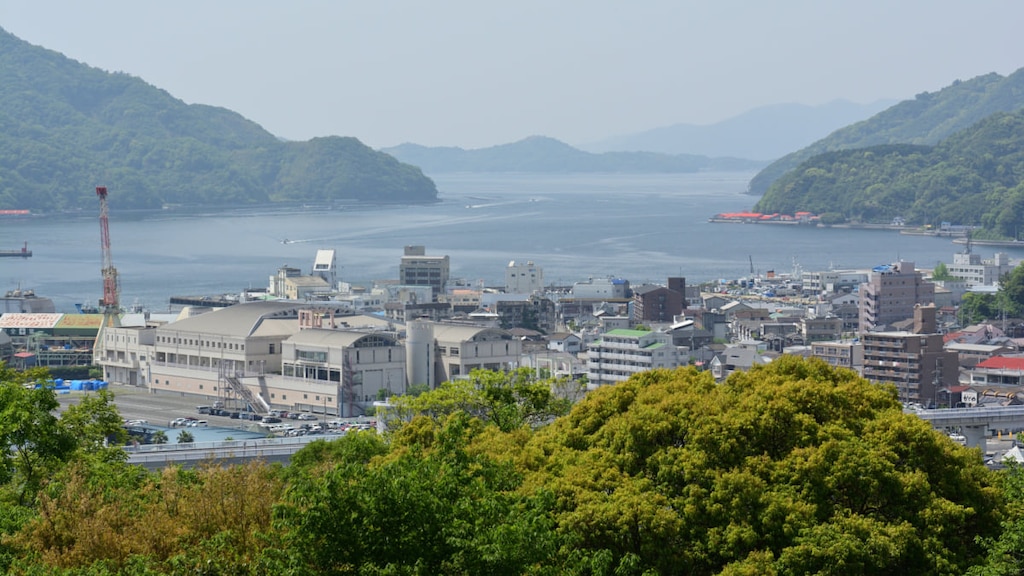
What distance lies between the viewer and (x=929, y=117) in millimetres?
115688

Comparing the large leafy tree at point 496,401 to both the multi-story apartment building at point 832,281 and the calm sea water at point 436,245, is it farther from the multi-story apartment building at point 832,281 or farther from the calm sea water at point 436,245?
the multi-story apartment building at point 832,281

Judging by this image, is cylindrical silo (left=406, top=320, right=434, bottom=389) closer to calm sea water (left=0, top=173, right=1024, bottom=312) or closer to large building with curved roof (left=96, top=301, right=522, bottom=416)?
large building with curved roof (left=96, top=301, right=522, bottom=416)

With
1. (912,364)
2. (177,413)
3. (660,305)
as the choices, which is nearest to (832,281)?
(660,305)

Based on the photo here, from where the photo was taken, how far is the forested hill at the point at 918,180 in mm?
72062

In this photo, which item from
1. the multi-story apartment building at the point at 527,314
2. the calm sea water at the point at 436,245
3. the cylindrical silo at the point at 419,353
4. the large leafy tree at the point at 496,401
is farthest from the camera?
the calm sea water at the point at 436,245

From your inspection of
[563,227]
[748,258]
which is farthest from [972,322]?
[563,227]

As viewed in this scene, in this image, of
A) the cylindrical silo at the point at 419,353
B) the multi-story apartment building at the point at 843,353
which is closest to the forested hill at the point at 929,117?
the multi-story apartment building at the point at 843,353

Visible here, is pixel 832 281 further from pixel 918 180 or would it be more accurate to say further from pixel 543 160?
pixel 543 160

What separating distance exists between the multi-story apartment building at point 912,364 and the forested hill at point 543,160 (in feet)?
493

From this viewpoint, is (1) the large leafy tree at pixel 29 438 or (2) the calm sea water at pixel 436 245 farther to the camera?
(2) the calm sea water at pixel 436 245

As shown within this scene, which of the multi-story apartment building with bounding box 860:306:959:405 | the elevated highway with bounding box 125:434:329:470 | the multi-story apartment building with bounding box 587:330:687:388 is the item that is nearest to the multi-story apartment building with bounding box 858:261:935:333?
the multi-story apartment building with bounding box 860:306:959:405

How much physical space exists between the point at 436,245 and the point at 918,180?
27409mm

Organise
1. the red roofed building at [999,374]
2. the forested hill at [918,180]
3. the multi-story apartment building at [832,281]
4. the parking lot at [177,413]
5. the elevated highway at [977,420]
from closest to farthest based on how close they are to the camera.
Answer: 1. the elevated highway at [977,420]
2. the parking lot at [177,413]
3. the red roofed building at [999,374]
4. the multi-story apartment building at [832,281]
5. the forested hill at [918,180]

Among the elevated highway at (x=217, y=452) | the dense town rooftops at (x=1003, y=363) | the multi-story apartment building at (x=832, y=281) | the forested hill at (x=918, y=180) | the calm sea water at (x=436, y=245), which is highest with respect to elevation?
the forested hill at (x=918, y=180)
